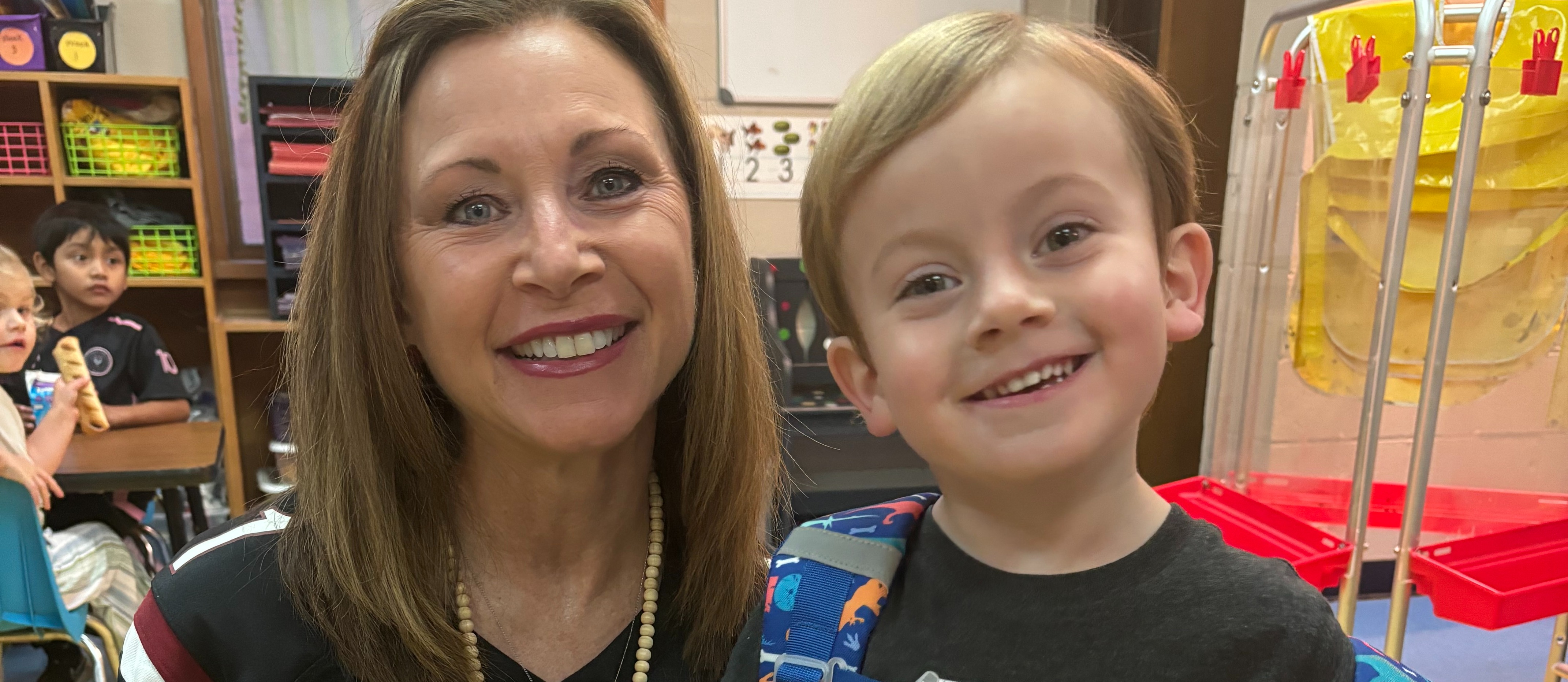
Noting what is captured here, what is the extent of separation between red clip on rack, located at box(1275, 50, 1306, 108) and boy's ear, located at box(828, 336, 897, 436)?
57.7 inches

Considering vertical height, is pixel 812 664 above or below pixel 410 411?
below

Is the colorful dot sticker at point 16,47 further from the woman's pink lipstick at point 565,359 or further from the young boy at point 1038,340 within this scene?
the young boy at point 1038,340

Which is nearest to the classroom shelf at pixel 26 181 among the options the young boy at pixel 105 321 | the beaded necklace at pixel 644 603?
the young boy at pixel 105 321

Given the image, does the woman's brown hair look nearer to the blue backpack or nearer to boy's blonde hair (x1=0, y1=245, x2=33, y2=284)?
the blue backpack

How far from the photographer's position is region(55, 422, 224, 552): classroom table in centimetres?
218

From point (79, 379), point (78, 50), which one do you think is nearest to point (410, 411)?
point (79, 379)

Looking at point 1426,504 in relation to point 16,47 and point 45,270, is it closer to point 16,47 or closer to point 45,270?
point 45,270

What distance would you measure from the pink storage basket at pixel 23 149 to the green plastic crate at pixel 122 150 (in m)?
0.07

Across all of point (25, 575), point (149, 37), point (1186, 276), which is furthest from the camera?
point (149, 37)

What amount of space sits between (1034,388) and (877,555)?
246 millimetres

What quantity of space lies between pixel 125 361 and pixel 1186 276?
305 centimetres

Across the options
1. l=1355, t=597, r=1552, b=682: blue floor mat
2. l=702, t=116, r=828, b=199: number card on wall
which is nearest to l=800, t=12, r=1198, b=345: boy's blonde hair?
l=1355, t=597, r=1552, b=682: blue floor mat

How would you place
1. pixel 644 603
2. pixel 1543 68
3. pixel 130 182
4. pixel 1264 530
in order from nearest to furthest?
pixel 644 603 < pixel 1543 68 < pixel 1264 530 < pixel 130 182

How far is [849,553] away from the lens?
32.6 inches
